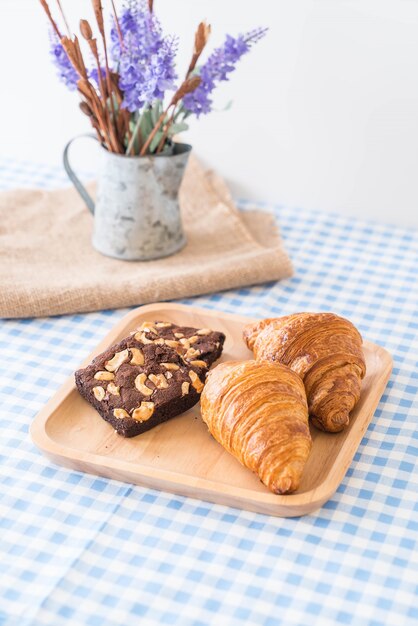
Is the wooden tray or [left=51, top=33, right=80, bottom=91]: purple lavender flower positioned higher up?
[left=51, top=33, right=80, bottom=91]: purple lavender flower

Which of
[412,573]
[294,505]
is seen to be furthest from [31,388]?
[412,573]

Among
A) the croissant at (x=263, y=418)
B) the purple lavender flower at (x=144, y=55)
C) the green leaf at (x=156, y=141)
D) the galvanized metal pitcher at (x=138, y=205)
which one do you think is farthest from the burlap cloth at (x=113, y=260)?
the croissant at (x=263, y=418)

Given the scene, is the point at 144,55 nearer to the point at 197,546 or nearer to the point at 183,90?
the point at 183,90

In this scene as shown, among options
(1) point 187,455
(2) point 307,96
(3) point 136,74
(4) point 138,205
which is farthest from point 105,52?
(1) point 187,455

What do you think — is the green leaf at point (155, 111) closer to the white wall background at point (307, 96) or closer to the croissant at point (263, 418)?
the white wall background at point (307, 96)

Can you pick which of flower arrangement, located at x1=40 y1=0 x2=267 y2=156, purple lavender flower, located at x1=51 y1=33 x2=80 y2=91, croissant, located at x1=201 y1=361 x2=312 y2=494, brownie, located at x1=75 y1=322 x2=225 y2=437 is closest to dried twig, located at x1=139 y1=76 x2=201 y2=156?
flower arrangement, located at x1=40 y1=0 x2=267 y2=156

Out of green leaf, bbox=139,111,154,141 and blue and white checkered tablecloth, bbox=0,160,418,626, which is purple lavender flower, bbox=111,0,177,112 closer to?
green leaf, bbox=139,111,154,141
